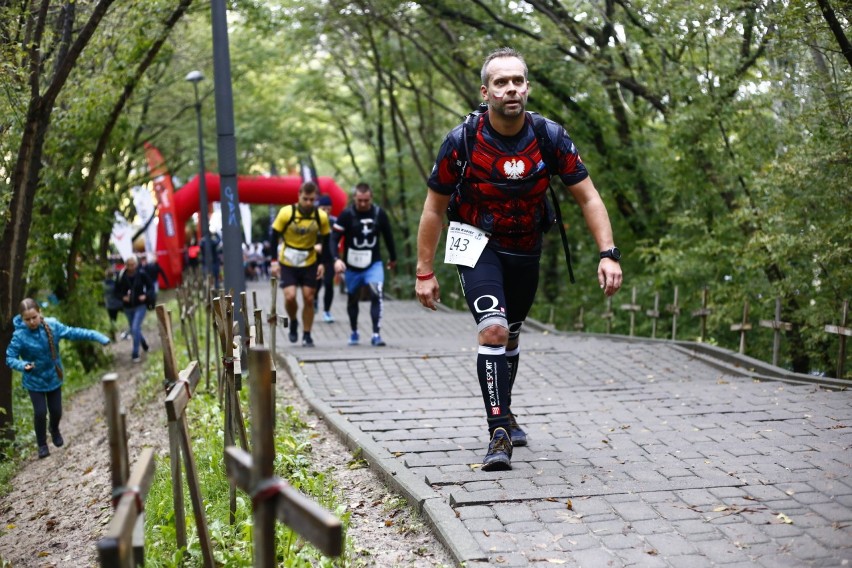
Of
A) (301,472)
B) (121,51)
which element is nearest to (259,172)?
(121,51)

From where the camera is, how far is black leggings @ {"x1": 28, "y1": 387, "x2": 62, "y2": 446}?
10.8 m

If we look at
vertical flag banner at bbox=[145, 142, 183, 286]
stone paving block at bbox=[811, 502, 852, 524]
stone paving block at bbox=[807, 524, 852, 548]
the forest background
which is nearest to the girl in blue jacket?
the forest background

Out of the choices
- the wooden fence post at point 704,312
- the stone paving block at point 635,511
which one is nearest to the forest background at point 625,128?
the wooden fence post at point 704,312

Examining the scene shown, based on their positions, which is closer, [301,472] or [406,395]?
[301,472]

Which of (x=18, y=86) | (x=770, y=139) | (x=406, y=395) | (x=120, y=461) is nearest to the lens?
(x=120, y=461)

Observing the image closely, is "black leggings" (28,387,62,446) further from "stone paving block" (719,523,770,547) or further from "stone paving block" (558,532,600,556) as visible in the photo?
"stone paving block" (719,523,770,547)

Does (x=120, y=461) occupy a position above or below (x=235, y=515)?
above

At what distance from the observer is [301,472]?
617 centimetres

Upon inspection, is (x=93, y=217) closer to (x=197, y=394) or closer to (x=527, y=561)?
(x=197, y=394)

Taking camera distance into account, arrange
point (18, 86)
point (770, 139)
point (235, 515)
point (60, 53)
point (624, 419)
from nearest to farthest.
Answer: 1. point (235, 515)
2. point (624, 419)
3. point (18, 86)
4. point (60, 53)
5. point (770, 139)

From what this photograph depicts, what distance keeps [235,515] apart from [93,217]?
12.0 m

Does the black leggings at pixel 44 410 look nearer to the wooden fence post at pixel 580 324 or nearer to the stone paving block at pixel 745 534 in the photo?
the stone paving block at pixel 745 534

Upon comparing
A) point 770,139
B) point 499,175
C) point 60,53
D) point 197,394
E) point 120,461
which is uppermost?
point 60,53

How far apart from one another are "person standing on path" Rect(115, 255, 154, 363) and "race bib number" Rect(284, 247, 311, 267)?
5825 mm
